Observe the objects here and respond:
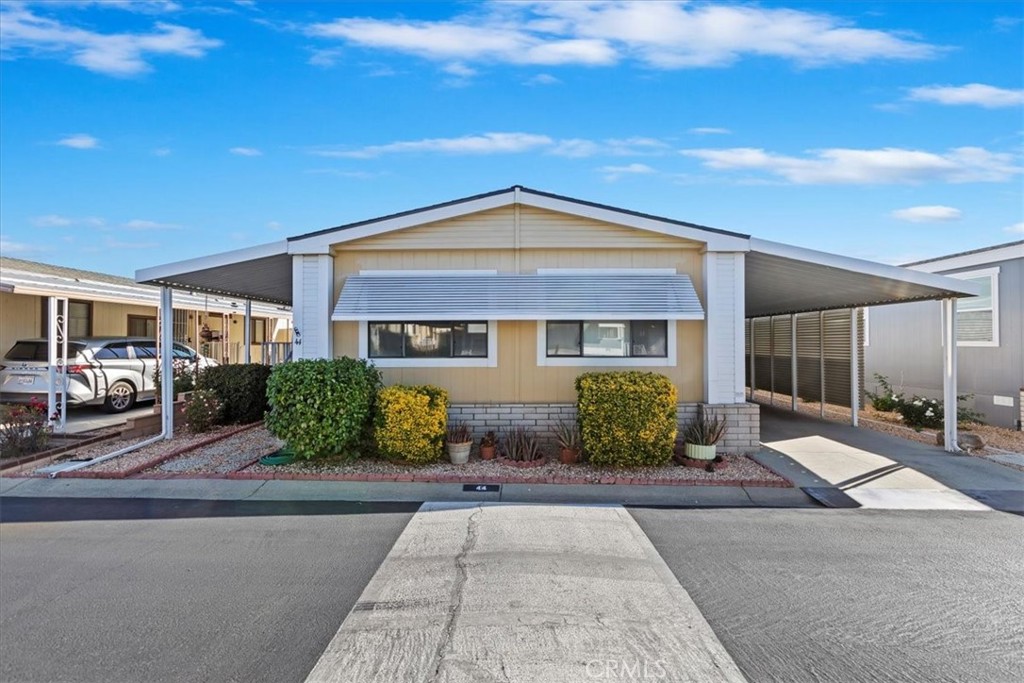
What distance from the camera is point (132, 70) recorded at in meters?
10.8

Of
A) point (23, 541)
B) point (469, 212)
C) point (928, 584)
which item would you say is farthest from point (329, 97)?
point (928, 584)

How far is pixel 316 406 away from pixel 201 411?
3699mm

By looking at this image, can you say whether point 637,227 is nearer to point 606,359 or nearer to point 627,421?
point 606,359

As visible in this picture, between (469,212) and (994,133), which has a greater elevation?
(994,133)

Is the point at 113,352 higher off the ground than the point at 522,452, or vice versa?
the point at 113,352

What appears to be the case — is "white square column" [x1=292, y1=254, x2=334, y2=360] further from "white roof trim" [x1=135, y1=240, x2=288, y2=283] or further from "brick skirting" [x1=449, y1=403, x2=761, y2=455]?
"brick skirting" [x1=449, y1=403, x2=761, y2=455]

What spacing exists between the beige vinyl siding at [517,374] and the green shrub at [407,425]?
1052 mm

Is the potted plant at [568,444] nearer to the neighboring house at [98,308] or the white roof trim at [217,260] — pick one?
the white roof trim at [217,260]

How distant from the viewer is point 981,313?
1118 centimetres

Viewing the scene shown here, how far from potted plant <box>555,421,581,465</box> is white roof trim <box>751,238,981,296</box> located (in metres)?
3.63

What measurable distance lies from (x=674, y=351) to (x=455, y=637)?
614cm

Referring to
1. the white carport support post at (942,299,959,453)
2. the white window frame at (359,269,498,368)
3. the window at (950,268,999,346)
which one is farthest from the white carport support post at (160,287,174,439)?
the window at (950,268,999,346)

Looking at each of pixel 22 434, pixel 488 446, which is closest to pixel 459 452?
pixel 488 446

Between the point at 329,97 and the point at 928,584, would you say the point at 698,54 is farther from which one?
the point at 928,584
